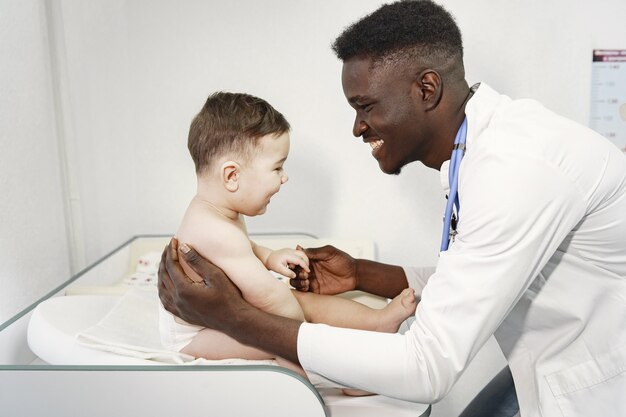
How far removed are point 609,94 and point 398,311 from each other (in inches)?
54.9

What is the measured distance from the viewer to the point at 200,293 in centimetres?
111

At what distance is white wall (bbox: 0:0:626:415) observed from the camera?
6.51 feet

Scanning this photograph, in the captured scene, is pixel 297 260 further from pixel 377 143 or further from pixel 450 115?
pixel 450 115

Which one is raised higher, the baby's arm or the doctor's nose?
the doctor's nose

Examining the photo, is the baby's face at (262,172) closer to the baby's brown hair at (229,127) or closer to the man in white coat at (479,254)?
the baby's brown hair at (229,127)

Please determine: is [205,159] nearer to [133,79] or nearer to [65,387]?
[65,387]

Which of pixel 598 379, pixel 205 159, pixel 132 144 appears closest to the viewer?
pixel 598 379

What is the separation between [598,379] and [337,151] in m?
1.26

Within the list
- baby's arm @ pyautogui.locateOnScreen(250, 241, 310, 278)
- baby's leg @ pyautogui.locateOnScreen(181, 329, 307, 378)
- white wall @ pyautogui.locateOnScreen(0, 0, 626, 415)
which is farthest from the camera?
white wall @ pyautogui.locateOnScreen(0, 0, 626, 415)

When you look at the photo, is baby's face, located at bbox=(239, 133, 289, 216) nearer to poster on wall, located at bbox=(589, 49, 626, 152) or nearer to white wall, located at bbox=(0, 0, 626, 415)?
white wall, located at bbox=(0, 0, 626, 415)

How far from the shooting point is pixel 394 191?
2188 mm

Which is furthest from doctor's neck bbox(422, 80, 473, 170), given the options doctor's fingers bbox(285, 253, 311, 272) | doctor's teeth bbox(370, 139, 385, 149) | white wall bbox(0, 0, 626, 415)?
white wall bbox(0, 0, 626, 415)

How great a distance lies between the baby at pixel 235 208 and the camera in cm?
121

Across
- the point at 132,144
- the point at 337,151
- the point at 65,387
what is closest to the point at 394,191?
the point at 337,151
